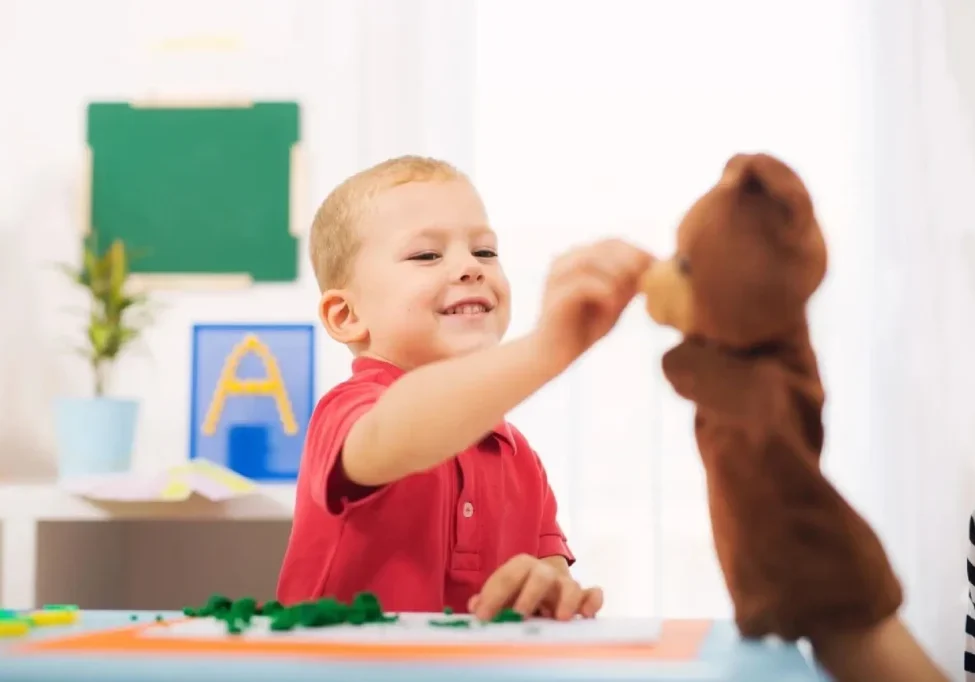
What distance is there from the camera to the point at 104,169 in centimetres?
207

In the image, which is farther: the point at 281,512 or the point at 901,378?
the point at 901,378

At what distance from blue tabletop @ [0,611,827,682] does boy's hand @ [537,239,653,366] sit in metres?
0.19

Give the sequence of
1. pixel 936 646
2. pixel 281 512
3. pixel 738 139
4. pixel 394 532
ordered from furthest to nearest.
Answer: pixel 738 139
pixel 936 646
pixel 281 512
pixel 394 532

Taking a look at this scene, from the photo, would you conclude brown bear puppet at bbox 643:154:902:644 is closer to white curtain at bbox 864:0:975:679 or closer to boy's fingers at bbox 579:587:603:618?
boy's fingers at bbox 579:587:603:618

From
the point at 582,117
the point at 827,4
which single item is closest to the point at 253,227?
the point at 582,117

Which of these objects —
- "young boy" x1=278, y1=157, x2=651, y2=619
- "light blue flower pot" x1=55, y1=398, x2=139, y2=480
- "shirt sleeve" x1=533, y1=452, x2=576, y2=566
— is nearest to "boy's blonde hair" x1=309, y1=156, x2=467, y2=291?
"young boy" x1=278, y1=157, x2=651, y2=619

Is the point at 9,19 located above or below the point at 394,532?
above

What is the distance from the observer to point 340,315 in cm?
92

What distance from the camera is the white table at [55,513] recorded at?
61.4 inches

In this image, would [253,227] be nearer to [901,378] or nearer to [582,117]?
[582,117]

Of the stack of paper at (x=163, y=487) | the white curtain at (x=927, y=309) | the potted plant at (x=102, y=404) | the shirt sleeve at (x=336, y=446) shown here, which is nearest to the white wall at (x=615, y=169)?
the white curtain at (x=927, y=309)

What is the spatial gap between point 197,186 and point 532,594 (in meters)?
1.57

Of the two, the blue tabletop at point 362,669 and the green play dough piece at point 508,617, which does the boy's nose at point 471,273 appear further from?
the blue tabletop at point 362,669

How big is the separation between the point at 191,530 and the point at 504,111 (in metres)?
0.93
